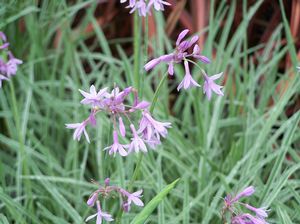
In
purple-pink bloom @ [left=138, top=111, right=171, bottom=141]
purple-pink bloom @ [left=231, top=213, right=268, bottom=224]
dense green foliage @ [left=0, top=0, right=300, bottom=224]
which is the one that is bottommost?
dense green foliage @ [left=0, top=0, right=300, bottom=224]

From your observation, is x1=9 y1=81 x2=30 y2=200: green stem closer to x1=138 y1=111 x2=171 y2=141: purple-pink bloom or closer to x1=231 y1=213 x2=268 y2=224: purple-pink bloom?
x1=138 y1=111 x2=171 y2=141: purple-pink bloom

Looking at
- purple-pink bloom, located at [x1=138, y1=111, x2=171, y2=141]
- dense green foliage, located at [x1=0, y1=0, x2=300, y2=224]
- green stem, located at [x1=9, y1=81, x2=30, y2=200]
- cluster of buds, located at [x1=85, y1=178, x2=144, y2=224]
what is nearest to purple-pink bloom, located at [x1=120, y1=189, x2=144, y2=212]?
cluster of buds, located at [x1=85, y1=178, x2=144, y2=224]

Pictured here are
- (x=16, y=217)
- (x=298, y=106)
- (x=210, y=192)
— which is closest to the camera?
(x=16, y=217)

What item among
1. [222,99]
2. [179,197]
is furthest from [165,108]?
[179,197]

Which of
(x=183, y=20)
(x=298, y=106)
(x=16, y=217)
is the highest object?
(x=183, y=20)

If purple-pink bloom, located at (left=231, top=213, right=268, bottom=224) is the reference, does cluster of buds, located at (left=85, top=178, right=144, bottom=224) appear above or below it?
above

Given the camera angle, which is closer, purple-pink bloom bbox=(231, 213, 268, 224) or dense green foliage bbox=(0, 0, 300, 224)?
purple-pink bloom bbox=(231, 213, 268, 224)

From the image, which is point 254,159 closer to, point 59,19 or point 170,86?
point 170,86

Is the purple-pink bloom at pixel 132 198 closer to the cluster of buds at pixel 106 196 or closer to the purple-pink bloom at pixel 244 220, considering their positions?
the cluster of buds at pixel 106 196

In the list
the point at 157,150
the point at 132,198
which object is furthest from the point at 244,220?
the point at 157,150
